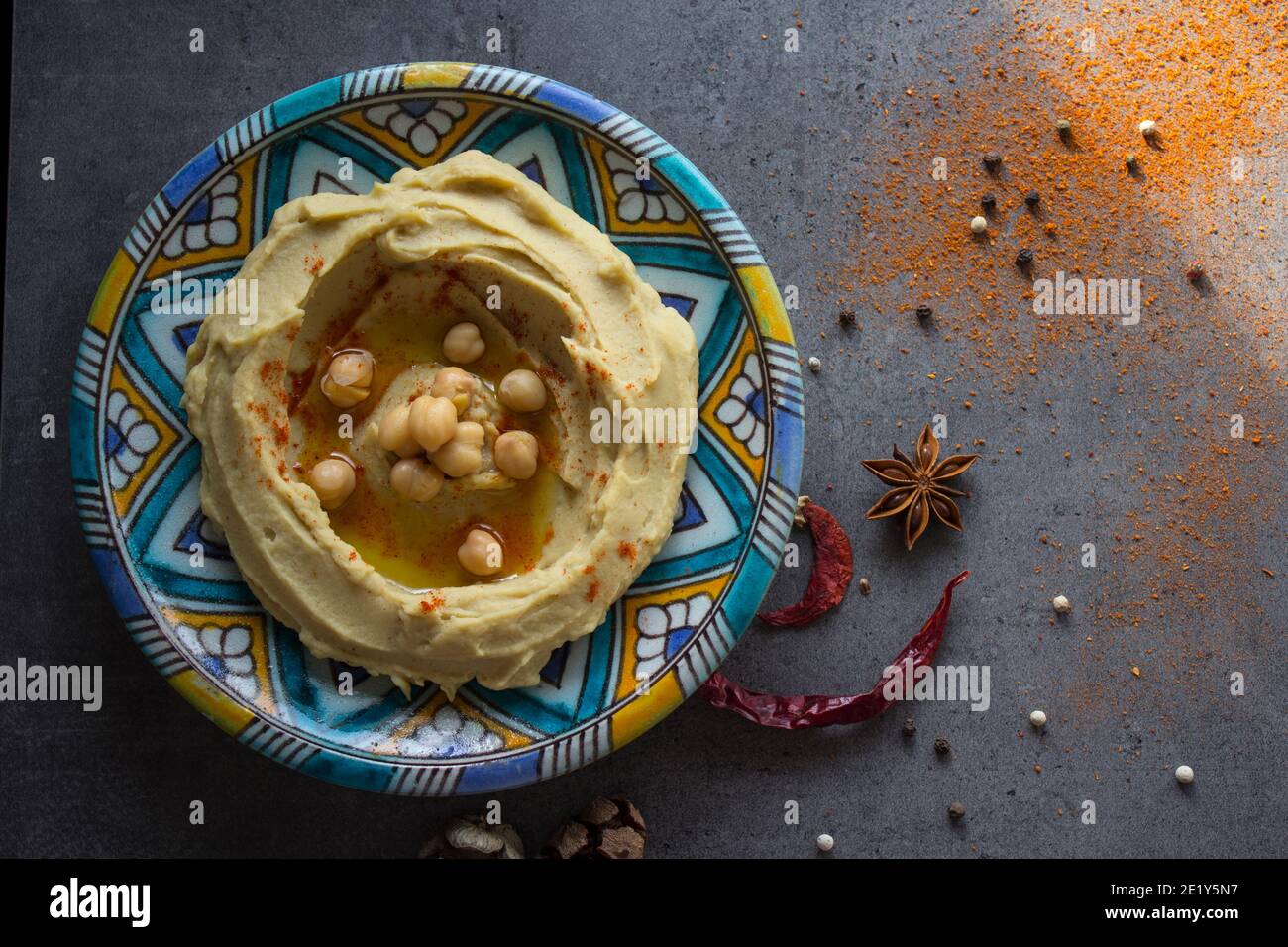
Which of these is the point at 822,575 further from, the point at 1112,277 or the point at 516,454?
the point at 1112,277

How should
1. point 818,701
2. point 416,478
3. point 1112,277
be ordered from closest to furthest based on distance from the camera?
1. point 416,478
2. point 818,701
3. point 1112,277

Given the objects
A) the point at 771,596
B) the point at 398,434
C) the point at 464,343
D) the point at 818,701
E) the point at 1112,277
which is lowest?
the point at 818,701

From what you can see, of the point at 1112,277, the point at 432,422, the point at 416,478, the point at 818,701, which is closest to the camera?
the point at 432,422

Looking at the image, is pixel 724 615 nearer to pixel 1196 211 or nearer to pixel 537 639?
pixel 537 639

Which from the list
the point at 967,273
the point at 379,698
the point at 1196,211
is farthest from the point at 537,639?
the point at 1196,211

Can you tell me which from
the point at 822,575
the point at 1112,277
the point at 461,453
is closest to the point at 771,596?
the point at 822,575

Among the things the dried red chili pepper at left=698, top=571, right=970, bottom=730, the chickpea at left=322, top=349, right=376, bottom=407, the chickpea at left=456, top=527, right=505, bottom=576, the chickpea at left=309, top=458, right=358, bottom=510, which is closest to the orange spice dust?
the dried red chili pepper at left=698, top=571, right=970, bottom=730
